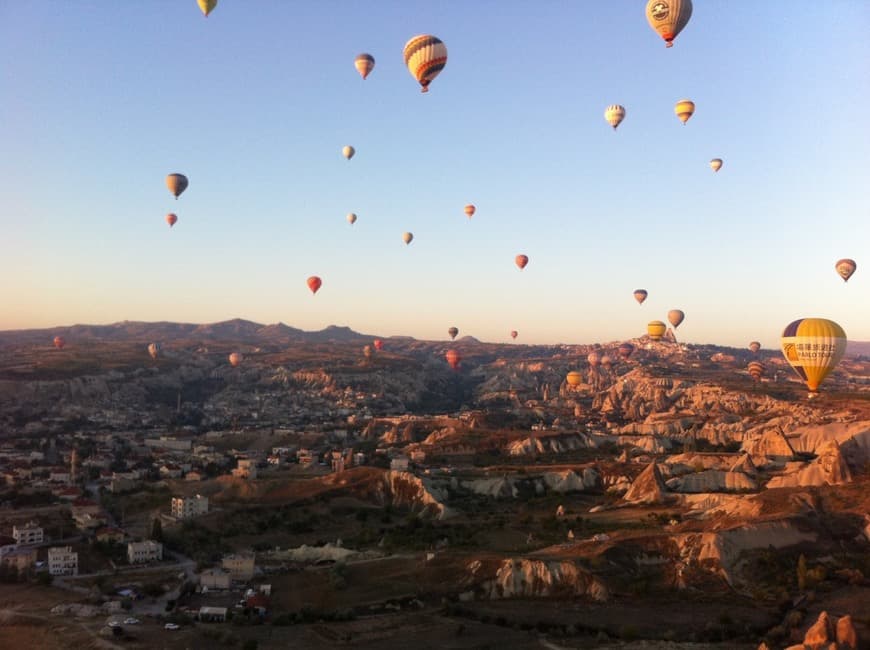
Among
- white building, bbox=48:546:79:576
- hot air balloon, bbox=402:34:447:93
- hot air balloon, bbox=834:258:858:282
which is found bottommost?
white building, bbox=48:546:79:576

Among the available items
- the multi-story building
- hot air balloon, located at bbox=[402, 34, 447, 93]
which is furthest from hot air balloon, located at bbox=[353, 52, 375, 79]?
the multi-story building

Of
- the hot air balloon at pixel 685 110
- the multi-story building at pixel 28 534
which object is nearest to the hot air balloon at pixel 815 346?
the hot air balloon at pixel 685 110

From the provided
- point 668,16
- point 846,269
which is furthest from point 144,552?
point 846,269

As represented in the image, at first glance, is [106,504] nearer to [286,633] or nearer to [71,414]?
[286,633]

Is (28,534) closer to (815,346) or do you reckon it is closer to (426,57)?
(426,57)

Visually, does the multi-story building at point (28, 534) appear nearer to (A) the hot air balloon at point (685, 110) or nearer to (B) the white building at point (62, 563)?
(B) the white building at point (62, 563)

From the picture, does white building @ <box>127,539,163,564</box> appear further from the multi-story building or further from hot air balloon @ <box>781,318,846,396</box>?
hot air balloon @ <box>781,318,846,396</box>
